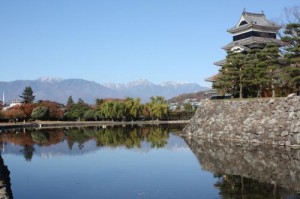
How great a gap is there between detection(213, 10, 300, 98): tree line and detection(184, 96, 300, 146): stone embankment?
7.52 feet

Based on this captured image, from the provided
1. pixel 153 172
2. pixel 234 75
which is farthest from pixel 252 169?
pixel 234 75

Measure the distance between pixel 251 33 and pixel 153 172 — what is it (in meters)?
26.1

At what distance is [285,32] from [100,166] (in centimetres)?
1697

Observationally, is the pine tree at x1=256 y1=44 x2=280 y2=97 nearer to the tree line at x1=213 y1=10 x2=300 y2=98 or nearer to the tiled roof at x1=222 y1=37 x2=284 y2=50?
the tree line at x1=213 y1=10 x2=300 y2=98

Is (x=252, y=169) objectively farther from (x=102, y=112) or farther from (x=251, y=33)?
(x=102, y=112)

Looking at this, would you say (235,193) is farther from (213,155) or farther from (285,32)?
(285,32)

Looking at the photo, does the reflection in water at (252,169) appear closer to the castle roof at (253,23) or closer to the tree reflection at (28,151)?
the tree reflection at (28,151)

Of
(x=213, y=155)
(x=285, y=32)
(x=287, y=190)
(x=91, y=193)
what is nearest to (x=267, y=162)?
(x=213, y=155)

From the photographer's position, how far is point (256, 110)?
28344 mm

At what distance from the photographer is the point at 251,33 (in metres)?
40.0

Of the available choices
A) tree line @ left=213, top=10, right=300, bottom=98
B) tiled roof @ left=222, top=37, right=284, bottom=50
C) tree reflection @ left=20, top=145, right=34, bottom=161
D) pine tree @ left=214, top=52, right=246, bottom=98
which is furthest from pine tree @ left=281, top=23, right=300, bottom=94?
tree reflection @ left=20, top=145, right=34, bottom=161

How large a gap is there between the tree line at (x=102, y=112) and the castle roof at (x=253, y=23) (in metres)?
26.6

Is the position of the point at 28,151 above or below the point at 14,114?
below

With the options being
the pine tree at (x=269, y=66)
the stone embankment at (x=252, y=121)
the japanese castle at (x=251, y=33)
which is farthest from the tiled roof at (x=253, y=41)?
the stone embankment at (x=252, y=121)
